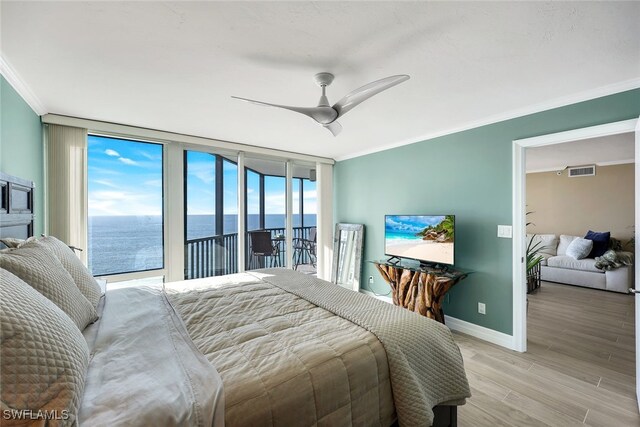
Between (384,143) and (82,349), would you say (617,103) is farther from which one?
(82,349)

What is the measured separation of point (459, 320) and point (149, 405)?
3342 millimetres

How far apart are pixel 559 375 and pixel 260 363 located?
2.67 meters

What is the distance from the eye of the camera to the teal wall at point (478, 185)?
2561mm

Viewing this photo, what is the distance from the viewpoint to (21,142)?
2283mm

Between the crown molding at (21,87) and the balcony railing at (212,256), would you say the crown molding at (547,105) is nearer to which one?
the balcony railing at (212,256)

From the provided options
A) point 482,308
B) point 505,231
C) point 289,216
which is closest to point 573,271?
point 482,308

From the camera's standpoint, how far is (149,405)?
90cm

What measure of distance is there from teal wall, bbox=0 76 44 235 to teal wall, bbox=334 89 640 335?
3.94 metres

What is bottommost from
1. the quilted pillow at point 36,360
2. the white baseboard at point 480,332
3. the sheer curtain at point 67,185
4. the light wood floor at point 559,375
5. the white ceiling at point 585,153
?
the light wood floor at point 559,375

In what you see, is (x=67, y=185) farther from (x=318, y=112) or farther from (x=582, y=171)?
(x=582, y=171)

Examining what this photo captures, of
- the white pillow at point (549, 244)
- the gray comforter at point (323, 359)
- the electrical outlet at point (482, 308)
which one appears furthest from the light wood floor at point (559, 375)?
the white pillow at point (549, 244)

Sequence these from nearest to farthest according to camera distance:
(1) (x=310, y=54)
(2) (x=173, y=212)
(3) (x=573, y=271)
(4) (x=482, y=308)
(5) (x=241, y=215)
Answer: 1. (1) (x=310, y=54)
2. (4) (x=482, y=308)
3. (2) (x=173, y=212)
4. (5) (x=241, y=215)
5. (3) (x=573, y=271)

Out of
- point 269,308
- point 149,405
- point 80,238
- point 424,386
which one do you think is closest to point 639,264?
point 424,386

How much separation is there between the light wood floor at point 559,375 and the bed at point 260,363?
721mm
